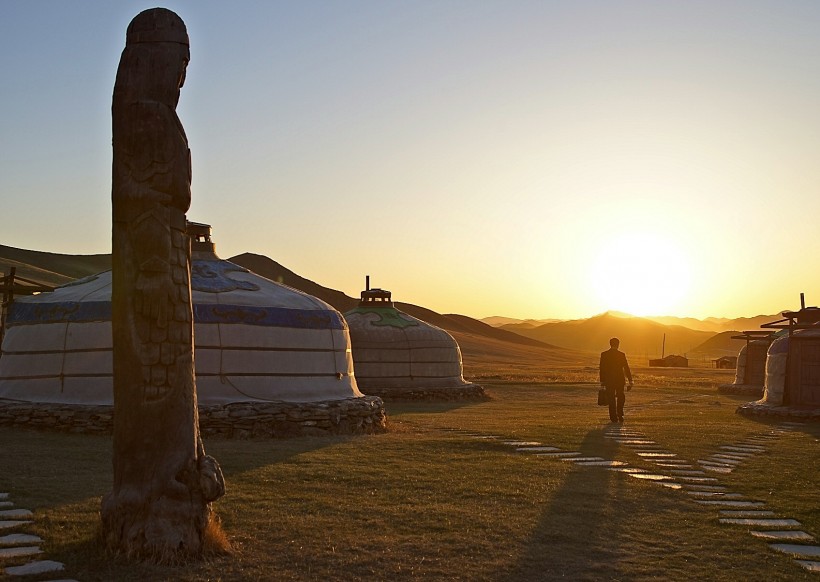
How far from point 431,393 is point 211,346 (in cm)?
1201

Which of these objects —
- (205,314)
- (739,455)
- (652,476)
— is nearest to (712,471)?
(652,476)

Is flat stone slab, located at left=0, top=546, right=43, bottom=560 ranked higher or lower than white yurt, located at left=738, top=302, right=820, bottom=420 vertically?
lower

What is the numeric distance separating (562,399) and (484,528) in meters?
19.6

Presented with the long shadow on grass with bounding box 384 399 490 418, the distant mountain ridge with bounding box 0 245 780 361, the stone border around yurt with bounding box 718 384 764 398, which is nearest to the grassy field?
the long shadow on grass with bounding box 384 399 490 418

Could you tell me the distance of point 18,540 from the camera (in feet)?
17.8

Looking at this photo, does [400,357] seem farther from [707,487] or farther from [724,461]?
[707,487]

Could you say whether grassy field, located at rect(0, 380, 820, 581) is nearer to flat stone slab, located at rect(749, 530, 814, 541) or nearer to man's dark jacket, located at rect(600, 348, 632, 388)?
flat stone slab, located at rect(749, 530, 814, 541)

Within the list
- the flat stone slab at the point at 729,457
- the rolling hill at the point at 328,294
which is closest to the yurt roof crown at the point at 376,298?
the flat stone slab at the point at 729,457

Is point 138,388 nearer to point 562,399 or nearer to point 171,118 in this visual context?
point 171,118

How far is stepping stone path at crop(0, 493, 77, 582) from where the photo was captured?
4793 millimetres

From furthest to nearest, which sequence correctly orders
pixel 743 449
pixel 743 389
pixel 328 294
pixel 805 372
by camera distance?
pixel 328 294 → pixel 743 389 → pixel 805 372 → pixel 743 449

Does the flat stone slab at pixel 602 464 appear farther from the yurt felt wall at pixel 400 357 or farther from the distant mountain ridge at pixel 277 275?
the distant mountain ridge at pixel 277 275

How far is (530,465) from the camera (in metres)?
9.65

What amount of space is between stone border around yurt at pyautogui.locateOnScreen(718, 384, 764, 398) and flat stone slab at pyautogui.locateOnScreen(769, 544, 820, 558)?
23.2 meters
